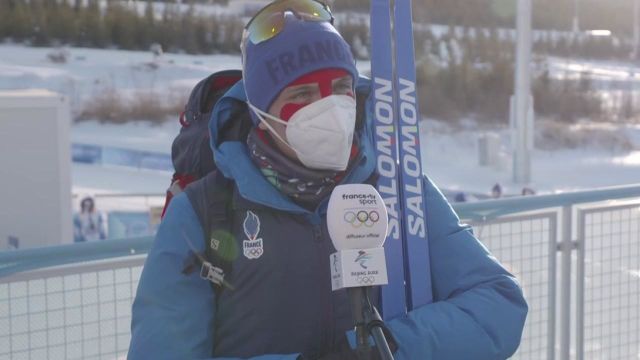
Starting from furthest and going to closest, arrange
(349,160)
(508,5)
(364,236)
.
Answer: (508,5) < (349,160) < (364,236)

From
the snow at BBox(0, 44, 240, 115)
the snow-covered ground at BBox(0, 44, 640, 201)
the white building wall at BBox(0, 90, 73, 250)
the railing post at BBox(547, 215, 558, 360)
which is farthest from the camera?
the snow at BBox(0, 44, 240, 115)

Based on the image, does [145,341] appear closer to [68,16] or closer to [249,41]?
[249,41]

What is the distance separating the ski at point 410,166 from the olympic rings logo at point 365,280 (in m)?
0.42

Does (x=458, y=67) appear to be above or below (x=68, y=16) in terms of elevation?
below

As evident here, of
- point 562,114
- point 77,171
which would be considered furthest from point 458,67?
point 77,171

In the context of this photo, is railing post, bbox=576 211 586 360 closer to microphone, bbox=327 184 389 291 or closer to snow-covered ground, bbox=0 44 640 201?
microphone, bbox=327 184 389 291

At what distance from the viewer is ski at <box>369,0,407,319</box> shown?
6.19ft

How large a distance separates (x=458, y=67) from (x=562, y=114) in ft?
13.7

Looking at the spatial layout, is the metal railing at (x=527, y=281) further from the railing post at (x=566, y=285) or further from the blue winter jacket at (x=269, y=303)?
the blue winter jacket at (x=269, y=303)

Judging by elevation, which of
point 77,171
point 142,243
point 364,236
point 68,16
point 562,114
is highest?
point 364,236

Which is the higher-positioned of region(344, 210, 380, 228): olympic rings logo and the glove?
region(344, 210, 380, 228): olympic rings logo

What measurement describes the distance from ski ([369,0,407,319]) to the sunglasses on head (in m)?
0.15

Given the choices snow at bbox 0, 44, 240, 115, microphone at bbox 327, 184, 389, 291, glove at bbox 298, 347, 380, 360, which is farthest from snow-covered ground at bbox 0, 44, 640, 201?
microphone at bbox 327, 184, 389, 291

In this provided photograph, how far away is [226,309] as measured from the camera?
1.74 metres
